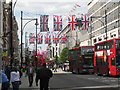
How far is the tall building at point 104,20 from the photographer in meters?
66.1

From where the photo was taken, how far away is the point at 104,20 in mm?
75625

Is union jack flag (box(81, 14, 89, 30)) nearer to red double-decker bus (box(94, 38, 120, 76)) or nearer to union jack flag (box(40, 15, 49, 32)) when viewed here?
red double-decker bus (box(94, 38, 120, 76))

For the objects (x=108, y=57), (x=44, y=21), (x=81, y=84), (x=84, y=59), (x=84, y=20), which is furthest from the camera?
(x=84, y=59)

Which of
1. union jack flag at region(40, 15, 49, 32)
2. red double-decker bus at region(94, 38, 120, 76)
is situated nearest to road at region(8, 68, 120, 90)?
red double-decker bus at region(94, 38, 120, 76)

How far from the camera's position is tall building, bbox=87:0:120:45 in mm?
66125

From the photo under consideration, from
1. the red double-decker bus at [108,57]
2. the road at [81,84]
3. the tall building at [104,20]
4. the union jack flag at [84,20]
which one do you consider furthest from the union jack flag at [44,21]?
the tall building at [104,20]

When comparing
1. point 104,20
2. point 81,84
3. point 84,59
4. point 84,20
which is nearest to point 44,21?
point 84,20

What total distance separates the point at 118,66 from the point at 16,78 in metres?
21.8

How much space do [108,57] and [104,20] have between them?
135 feet

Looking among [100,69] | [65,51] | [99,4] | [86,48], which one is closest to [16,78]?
[100,69]

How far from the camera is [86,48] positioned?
45.6 m

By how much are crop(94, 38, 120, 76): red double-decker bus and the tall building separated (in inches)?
641

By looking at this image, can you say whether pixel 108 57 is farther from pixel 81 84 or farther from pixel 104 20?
pixel 104 20

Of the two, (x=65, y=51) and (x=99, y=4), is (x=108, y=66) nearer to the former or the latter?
(x=99, y=4)
